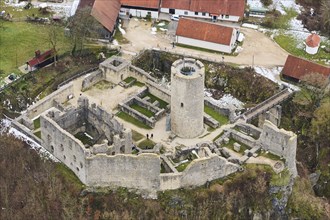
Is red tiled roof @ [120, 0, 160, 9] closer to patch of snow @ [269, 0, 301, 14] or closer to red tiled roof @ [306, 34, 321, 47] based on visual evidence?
patch of snow @ [269, 0, 301, 14]

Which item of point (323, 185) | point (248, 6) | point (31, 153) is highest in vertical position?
point (248, 6)

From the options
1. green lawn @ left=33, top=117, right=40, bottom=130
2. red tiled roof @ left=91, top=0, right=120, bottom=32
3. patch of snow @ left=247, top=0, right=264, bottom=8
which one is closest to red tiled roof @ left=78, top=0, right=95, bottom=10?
red tiled roof @ left=91, top=0, right=120, bottom=32

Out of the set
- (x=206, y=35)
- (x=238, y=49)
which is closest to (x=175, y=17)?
(x=206, y=35)

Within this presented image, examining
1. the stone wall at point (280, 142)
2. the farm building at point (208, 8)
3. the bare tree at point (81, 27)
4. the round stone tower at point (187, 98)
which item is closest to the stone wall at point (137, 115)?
the round stone tower at point (187, 98)

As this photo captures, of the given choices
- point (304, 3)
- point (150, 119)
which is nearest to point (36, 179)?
point (150, 119)

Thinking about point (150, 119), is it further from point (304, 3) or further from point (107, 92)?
point (304, 3)

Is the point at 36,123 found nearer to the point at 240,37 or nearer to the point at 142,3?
the point at 142,3
